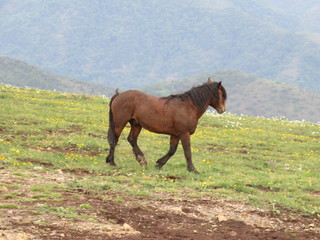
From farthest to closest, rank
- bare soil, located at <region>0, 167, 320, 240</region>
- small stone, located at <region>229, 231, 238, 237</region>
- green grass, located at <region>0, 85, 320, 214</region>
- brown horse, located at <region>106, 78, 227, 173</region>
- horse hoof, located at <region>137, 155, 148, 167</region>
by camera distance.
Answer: horse hoof, located at <region>137, 155, 148, 167</region> < brown horse, located at <region>106, 78, 227, 173</region> < green grass, located at <region>0, 85, 320, 214</region> < small stone, located at <region>229, 231, 238, 237</region> < bare soil, located at <region>0, 167, 320, 240</region>

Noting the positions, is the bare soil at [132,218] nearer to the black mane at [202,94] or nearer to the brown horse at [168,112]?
the brown horse at [168,112]

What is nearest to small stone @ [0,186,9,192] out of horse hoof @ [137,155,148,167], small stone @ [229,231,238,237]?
small stone @ [229,231,238,237]

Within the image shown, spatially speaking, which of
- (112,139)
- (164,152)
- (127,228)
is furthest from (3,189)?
(164,152)

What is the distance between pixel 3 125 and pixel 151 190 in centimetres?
1291

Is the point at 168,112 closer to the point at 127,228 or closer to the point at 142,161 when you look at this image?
the point at 142,161

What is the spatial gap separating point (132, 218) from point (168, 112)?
7.15 m

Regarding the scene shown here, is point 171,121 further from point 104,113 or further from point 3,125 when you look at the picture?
point 104,113

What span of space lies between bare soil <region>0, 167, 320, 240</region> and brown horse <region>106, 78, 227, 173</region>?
426cm

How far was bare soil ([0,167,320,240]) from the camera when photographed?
10.7 meters

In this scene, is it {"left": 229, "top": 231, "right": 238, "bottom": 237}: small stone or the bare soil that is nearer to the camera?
Answer: the bare soil

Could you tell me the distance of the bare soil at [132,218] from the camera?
1071cm

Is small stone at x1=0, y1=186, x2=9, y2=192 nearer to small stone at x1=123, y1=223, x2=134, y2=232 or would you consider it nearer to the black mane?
small stone at x1=123, y1=223, x2=134, y2=232

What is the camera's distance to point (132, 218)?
40.0 ft

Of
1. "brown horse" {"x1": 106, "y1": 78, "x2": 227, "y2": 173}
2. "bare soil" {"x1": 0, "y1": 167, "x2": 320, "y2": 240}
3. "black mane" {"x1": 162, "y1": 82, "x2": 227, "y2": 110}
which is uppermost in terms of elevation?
"black mane" {"x1": 162, "y1": 82, "x2": 227, "y2": 110}
